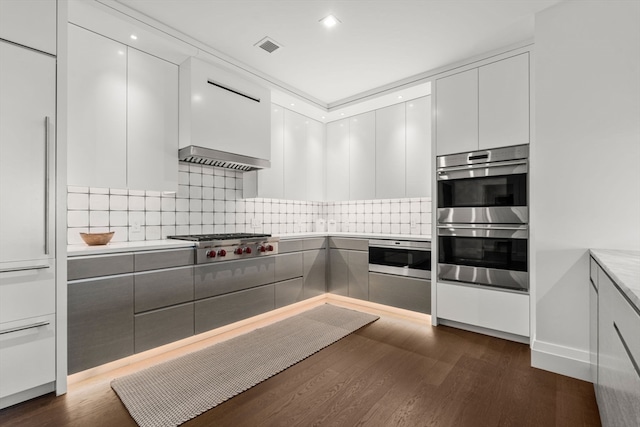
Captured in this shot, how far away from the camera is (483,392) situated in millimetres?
1901

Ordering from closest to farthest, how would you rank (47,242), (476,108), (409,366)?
(47,242), (409,366), (476,108)

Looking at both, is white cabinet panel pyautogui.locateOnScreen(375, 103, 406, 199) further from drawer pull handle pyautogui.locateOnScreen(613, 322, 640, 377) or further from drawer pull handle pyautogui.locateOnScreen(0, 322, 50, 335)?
drawer pull handle pyautogui.locateOnScreen(0, 322, 50, 335)

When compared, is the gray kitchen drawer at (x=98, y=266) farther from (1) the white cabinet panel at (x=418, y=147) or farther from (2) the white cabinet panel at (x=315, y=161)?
(1) the white cabinet panel at (x=418, y=147)

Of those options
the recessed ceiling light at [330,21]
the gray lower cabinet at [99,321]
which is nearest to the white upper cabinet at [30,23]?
the gray lower cabinet at [99,321]

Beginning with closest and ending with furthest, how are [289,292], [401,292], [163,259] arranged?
[163,259] → [401,292] → [289,292]

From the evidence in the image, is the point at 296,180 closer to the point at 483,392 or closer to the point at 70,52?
the point at 70,52

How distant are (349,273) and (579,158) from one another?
2.51 metres

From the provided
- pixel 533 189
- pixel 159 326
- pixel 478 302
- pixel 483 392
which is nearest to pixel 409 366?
pixel 483 392

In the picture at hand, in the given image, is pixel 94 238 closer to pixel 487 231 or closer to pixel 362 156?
pixel 362 156

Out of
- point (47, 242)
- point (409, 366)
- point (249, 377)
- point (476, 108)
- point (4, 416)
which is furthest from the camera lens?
point (476, 108)

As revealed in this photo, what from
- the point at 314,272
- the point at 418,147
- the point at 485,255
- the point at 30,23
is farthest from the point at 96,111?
the point at 485,255

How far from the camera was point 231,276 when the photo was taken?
2.88m

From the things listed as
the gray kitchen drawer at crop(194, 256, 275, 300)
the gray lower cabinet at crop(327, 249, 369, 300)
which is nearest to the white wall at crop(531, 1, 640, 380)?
the gray lower cabinet at crop(327, 249, 369, 300)

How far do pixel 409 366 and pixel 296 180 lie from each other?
2571mm
